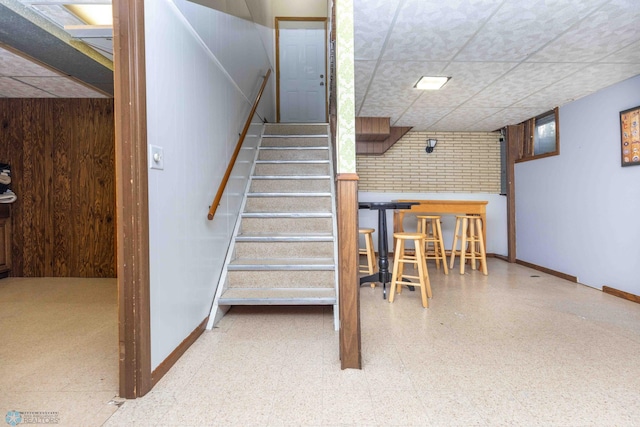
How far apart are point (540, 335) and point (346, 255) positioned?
65.9 inches

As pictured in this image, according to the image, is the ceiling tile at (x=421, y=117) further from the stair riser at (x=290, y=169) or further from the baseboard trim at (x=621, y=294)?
the baseboard trim at (x=621, y=294)

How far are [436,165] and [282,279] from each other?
433cm

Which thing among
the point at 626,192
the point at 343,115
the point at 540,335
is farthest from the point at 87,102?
the point at 626,192

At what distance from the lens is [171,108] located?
199cm

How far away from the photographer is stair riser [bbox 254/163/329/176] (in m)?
4.05

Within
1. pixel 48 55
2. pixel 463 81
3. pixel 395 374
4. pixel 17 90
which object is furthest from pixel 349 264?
pixel 17 90

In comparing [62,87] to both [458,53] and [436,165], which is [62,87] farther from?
[436,165]

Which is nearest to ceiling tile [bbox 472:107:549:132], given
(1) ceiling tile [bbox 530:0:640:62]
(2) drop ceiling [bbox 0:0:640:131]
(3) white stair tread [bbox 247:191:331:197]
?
(2) drop ceiling [bbox 0:0:640:131]

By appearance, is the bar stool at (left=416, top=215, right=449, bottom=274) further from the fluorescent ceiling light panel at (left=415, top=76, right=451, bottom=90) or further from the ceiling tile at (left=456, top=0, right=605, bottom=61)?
the ceiling tile at (left=456, top=0, right=605, bottom=61)

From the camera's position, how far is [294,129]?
5.08 m

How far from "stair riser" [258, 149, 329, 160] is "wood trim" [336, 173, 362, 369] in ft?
8.06

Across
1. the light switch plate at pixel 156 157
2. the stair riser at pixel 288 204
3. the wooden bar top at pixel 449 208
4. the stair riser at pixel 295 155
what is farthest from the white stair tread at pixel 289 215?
the wooden bar top at pixel 449 208

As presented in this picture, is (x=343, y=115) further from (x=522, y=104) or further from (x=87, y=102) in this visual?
(x=87, y=102)

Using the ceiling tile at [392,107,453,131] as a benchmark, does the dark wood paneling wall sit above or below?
below
